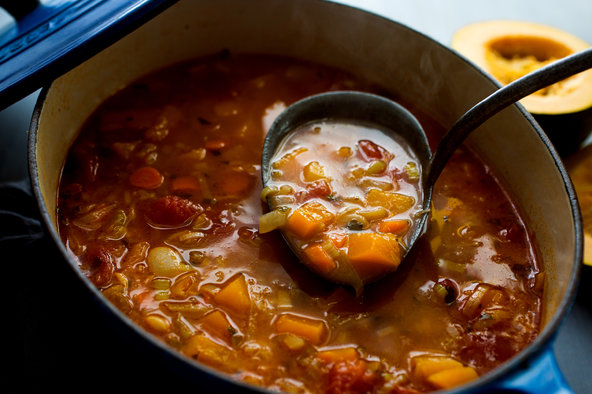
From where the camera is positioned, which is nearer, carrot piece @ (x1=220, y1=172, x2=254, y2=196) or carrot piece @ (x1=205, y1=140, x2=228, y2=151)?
carrot piece @ (x1=220, y1=172, x2=254, y2=196)

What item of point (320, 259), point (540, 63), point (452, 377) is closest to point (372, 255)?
point (320, 259)

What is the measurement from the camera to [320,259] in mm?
1638

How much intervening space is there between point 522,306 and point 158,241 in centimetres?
102

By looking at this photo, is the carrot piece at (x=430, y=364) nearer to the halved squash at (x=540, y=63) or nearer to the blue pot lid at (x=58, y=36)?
the halved squash at (x=540, y=63)

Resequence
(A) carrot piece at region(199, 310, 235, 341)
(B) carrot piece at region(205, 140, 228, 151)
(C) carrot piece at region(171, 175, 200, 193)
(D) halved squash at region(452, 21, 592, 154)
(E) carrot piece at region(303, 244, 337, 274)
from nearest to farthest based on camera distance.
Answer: (A) carrot piece at region(199, 310, 235, 341)
(E) carrot piece at region(303, 244, 337, 274)
(C) carrot piece at region(171, 175, 200, 193)
(B) carrot piece at region(205, 140, 228, 151)
(D) halved squash at region(452, 21, 592, 154)

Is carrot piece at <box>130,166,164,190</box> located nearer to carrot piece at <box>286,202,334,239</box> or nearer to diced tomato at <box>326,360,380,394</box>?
carrot piece at <box>286,202,334,239</box>

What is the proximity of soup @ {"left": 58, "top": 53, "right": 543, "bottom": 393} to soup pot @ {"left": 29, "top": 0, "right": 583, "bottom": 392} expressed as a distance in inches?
2.7

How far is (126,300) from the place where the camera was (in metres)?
1.58

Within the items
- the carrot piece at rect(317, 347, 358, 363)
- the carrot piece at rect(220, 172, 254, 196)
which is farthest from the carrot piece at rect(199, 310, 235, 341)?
the carrot piece at rect(220, 172, 254, 196)

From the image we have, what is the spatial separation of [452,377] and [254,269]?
583 millimetres

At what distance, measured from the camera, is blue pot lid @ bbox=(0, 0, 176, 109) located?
5.06 feet

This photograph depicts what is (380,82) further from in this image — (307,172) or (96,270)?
(96,270)

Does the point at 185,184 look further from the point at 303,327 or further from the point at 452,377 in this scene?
the point at 452,377

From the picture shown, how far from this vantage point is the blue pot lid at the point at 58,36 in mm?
1543
